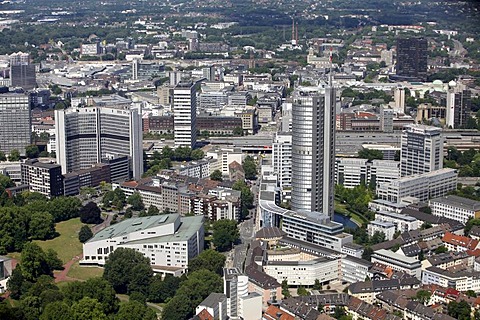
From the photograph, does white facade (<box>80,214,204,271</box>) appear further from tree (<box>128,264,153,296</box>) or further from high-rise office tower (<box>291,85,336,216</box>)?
high-rise office tower (<box>291,85,336,216</box>)

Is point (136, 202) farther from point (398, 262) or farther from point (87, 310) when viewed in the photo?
point (87, 310)

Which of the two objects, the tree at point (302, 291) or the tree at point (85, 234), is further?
the tree at point (85, 234)

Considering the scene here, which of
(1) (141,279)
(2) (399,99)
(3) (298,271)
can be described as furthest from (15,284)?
(2) (399,99)

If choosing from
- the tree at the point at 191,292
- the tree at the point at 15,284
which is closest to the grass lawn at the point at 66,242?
the tree at the point at 15,284

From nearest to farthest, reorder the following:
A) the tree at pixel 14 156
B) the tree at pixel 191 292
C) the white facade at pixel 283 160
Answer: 1. the tree at pixel 191 292
2. the white facade at pixel 283 160
3. the tree at pixel 14 156

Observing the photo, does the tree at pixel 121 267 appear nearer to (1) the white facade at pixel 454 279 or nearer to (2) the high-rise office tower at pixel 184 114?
(1) the white facade at pixel 454 279

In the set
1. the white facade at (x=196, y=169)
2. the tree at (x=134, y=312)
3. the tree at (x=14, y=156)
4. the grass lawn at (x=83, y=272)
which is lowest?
the grass lawn at (x=83, y=272)
